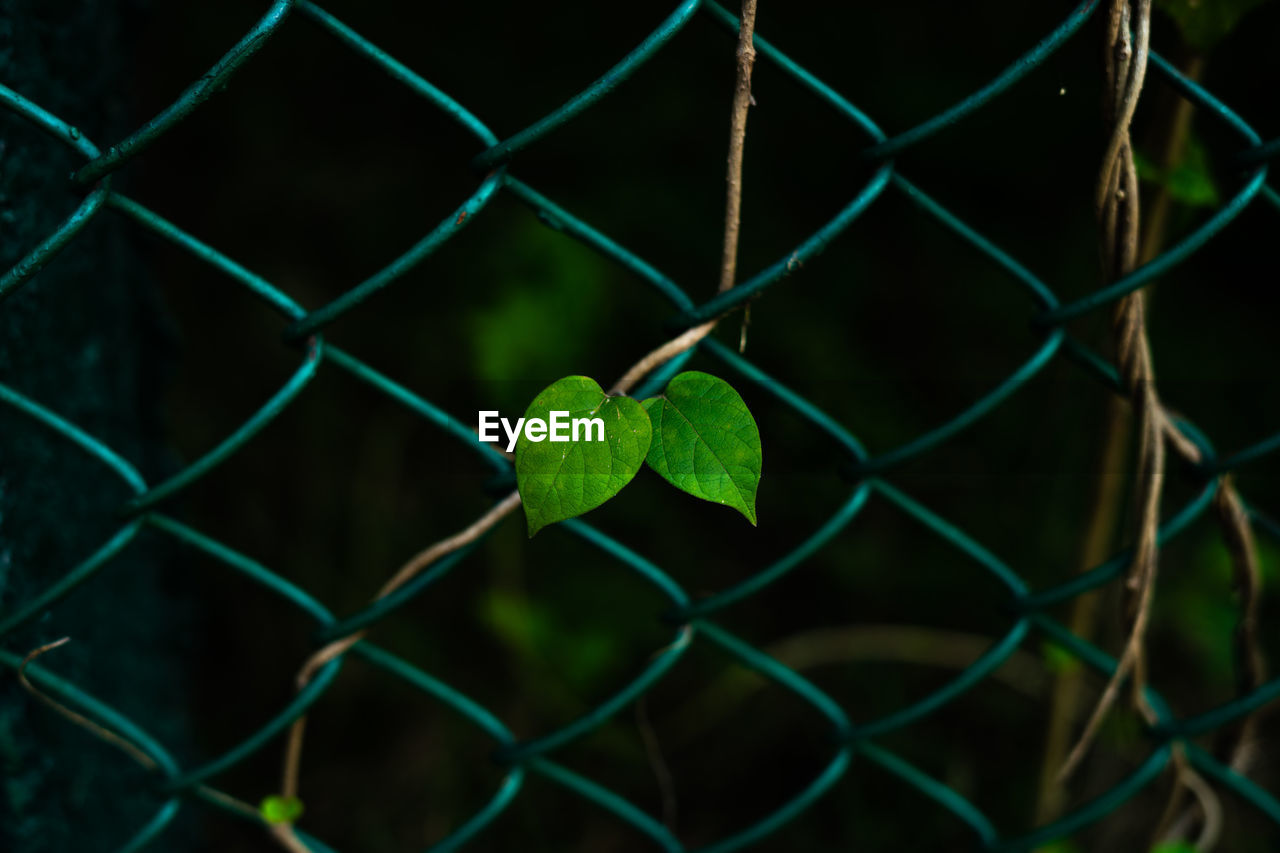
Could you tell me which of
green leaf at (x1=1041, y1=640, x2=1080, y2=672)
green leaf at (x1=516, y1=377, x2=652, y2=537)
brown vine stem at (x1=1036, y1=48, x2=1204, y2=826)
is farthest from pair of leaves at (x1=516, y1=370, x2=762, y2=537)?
green leaf at (x1=1041, y1=640, x2=1080, y2=672)

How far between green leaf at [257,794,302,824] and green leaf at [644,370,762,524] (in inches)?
20.3

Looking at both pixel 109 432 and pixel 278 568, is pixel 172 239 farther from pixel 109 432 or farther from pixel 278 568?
pixel 278 568

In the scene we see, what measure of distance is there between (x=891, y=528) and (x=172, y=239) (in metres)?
1.39

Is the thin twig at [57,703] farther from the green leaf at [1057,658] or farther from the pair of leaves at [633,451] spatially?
the green leaf at [1057,658]

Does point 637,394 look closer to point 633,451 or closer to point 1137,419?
point 633,451

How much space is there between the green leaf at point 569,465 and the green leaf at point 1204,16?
0.57m

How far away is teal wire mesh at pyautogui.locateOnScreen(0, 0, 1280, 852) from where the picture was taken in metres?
0.58

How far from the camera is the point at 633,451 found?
60 centimetres

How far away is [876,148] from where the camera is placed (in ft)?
2.20

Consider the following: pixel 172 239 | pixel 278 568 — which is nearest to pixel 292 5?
pixel 172 239

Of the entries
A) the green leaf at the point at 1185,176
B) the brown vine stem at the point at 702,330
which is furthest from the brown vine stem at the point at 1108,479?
the brown vine stem at the point at 702,330

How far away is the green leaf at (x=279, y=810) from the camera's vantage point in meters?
0.82

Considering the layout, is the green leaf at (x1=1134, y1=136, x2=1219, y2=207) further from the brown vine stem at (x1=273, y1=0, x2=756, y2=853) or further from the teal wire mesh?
the brown vine stem at (x1=273, y1=0, x2=756, y2=853)

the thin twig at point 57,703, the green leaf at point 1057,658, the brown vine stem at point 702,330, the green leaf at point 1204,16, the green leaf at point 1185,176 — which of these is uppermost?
the green leaf at point 1204,16
